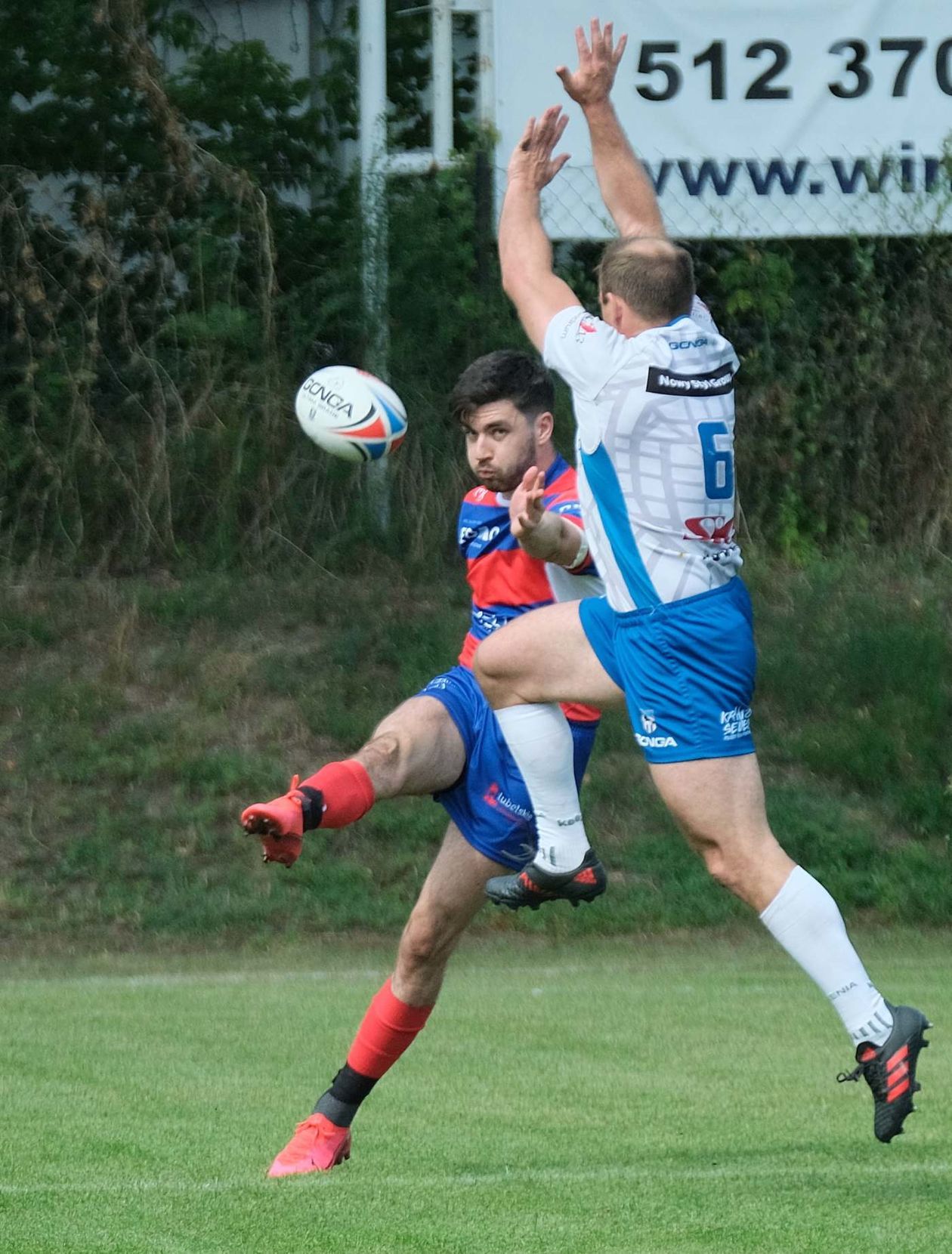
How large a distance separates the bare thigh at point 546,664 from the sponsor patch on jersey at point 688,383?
658 mm

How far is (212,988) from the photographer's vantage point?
352 inches

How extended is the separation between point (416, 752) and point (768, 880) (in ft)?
3.89

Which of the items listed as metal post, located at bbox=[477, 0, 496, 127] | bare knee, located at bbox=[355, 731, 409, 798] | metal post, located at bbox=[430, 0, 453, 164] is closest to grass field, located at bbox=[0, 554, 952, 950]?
metal post, located at bbox=[430, 0, 453, 164]

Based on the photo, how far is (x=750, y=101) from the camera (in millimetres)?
12438

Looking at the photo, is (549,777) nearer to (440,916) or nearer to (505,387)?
(440,916)

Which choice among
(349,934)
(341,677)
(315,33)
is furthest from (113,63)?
(349,934)

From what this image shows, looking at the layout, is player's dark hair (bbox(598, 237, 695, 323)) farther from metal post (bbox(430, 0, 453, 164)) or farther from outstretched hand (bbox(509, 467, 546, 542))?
metal post (bbox(430, 0, 453, 164))

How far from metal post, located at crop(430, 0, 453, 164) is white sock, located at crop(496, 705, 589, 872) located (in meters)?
7.93

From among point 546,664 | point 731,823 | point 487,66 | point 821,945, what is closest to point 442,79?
point 487,66

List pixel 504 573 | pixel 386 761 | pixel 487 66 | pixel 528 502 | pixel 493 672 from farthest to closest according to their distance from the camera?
1. pixel 487 66
2. pixel 504 573
3. pixel 386 761
4. pixel 493 672
5. pixel 528 502

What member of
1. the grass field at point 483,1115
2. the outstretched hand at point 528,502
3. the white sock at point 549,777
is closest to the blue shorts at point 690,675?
the outstretched hand at point 528,502

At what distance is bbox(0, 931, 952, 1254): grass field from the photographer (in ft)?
14.2

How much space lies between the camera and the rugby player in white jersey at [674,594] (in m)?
4.44

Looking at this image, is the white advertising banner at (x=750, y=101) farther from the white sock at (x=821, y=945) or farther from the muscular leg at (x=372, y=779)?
the white sock at (x=821, y=945)
